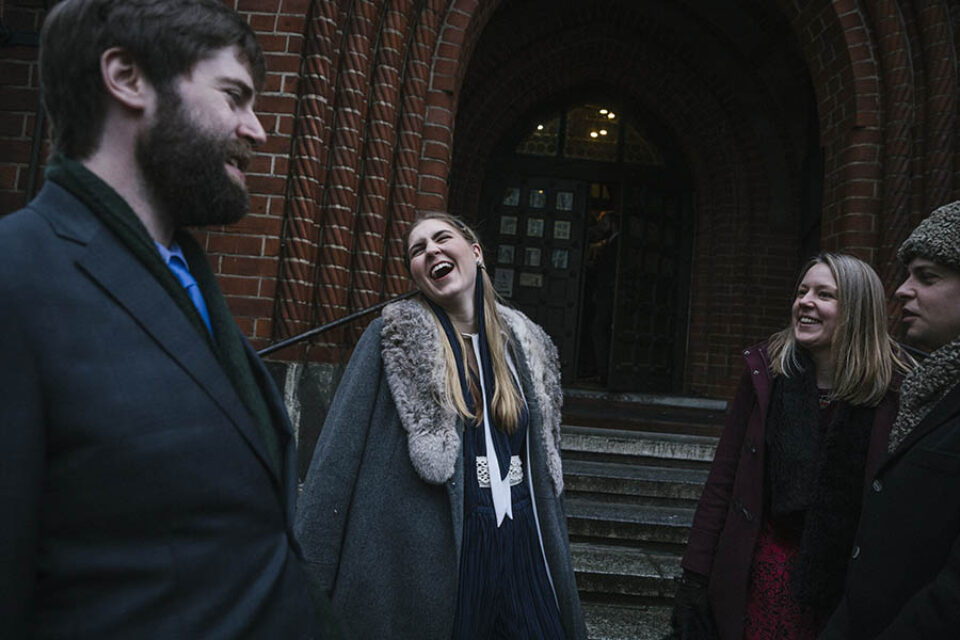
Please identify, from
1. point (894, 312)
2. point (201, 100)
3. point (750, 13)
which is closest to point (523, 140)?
point (750, 13)

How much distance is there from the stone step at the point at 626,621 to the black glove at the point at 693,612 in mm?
950

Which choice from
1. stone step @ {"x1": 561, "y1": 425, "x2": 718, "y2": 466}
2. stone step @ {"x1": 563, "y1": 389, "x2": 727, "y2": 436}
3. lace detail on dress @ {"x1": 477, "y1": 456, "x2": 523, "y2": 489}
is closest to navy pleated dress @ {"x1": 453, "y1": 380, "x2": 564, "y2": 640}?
lace detail on dress @ {"x1": 477, "y1": 456, "x2": 523, "y2": 489}

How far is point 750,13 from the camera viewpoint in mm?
7035

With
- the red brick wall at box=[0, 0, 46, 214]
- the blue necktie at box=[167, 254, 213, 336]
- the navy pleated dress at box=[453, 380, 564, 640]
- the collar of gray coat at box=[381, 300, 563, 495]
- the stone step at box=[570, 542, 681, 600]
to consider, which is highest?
the red brick wall at box=[0, 0, 46, 214]

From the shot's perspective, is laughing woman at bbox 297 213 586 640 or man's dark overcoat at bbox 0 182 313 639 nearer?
man's dark overcoat at bbox 0 182 313 639

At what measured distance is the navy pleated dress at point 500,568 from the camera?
5.68 ft

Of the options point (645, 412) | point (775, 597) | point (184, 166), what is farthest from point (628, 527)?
point (184, 166)

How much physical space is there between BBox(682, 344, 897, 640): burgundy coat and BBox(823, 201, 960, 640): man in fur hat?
1.68ft

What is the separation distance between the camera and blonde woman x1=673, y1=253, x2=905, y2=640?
6.16ft

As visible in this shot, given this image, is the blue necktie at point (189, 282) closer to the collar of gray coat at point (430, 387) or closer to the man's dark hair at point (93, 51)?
the man's dark hair at point (93, 51)

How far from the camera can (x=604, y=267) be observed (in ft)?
26.7

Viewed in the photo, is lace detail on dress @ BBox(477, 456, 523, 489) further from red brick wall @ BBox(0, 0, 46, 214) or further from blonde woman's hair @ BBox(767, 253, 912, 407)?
red brick wall @ BBox(0, 0, 46, 214)

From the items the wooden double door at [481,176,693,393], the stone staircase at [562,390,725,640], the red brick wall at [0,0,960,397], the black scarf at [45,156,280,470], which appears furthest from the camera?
the wooden double door at [481,176,693,393]

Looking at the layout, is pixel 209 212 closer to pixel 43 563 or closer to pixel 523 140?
pixel 43 563
